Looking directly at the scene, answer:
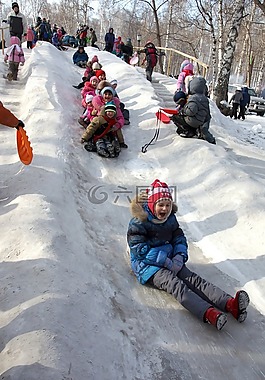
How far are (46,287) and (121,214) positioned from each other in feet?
6.80

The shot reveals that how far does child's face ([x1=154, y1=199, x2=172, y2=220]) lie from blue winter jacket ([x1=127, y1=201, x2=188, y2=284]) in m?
0.06

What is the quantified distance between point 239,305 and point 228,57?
35.3 feet

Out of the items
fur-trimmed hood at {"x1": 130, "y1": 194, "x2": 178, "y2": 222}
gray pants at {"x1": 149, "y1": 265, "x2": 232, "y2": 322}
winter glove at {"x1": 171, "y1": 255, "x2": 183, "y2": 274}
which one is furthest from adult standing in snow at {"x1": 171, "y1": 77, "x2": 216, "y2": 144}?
gray pants at {"x1": 149, "y1": 265, "x2": 232, "y2": 322}

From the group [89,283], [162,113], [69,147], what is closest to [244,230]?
[89,283]

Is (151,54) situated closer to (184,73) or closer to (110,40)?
(184,73)

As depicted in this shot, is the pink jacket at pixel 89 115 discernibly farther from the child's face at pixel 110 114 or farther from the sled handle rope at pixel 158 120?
the sled handle rope at pixel 158 120

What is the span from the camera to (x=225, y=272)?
152 inches

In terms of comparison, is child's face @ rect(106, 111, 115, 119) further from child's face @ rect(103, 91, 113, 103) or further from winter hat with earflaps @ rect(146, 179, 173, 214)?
winter hat with earflaps @ rect(146, 179, 173, 214)

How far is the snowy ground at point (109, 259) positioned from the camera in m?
2.48

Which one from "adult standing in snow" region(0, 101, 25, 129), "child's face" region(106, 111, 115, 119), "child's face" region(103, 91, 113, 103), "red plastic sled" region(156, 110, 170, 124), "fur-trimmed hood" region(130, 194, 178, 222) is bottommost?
"fur-trimmed hood" region(130, 194, 178, 222)

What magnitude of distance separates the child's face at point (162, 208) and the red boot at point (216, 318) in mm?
956

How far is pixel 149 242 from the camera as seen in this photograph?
355 centimetres

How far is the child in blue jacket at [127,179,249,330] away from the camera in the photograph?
3.16 m

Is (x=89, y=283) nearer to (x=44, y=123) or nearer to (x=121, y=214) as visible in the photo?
(x=121, y=214)
